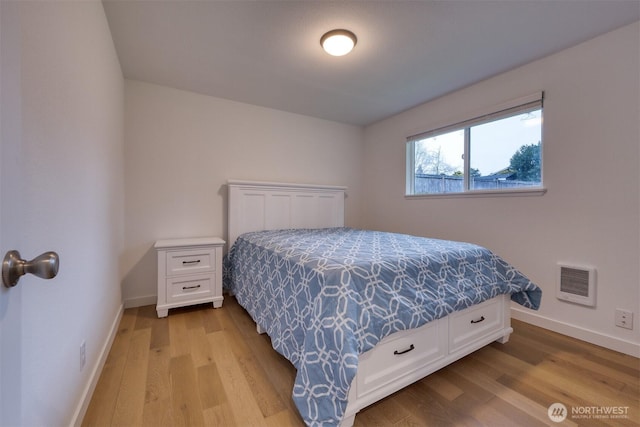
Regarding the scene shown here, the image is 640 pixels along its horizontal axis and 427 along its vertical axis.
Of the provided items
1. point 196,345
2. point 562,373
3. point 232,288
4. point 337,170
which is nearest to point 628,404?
point 562,373

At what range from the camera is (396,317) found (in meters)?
1.31

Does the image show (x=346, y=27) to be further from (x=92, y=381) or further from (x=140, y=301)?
(x=140, y=301)

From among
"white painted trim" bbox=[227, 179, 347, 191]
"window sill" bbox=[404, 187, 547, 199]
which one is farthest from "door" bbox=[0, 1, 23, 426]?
"window sill" bbox=[404, 187, 547, 199]

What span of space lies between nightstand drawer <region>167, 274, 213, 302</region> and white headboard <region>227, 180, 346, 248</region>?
0.49 m

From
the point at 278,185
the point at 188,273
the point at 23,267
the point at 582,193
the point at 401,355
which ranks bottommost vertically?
the point at 401,355

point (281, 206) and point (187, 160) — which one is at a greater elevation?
point (187, 160)

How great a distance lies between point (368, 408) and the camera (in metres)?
1.33

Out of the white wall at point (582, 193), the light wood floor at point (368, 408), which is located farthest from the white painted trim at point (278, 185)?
the white wall at point (582, 193)

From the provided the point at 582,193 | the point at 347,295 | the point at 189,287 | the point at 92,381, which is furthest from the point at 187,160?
the point at 582,193

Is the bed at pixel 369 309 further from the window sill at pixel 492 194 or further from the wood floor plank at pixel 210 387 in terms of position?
the window sill at pixel 492 194

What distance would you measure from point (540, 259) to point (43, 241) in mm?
3214

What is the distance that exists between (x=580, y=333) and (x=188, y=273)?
333cm

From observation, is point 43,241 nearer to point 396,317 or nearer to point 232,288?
point 396,317

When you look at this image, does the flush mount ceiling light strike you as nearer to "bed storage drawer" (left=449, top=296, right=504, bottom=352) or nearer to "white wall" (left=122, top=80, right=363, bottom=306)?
"white wall" (left=122, top=80, right=363, bottom=306)
